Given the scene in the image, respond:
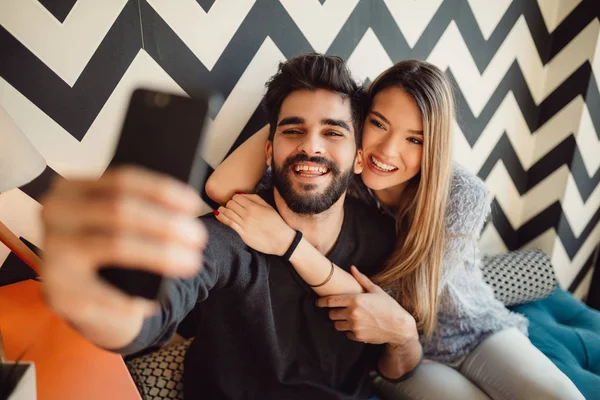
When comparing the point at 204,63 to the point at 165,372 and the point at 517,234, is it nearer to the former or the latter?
the point at 165,372

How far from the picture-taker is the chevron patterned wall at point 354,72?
36.4 inches

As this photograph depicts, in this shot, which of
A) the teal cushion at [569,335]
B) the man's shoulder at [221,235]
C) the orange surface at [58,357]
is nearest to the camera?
the orange surface at [58,357]

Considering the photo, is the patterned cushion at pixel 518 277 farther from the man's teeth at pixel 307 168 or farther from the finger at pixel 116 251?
the finger at pixel 116 251

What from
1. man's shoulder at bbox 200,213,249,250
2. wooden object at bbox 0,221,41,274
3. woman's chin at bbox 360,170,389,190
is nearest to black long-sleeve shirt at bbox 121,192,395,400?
man's shoulder at bbox 200,213,249,250

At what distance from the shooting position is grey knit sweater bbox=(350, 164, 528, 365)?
1104mm

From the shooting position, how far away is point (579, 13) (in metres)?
1.59

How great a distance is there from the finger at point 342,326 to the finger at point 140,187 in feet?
2.30

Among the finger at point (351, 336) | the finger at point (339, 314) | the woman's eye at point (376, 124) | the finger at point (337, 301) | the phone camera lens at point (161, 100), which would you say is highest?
the woman's eye at point (376, 124)

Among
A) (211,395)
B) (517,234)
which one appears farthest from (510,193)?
(211,395)

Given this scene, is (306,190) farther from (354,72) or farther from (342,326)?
(354,72)

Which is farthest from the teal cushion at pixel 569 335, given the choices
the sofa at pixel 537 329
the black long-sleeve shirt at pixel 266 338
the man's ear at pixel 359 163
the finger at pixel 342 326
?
the man's ear at pixel 359 163

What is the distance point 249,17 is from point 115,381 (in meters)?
0.93

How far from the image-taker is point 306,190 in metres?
0.97

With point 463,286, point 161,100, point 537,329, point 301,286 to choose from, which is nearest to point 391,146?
point 301,286
